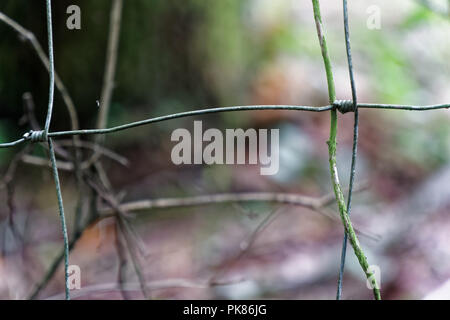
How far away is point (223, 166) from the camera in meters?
1.90

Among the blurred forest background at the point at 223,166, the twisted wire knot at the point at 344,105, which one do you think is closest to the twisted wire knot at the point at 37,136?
the twisted wire knot at the point at 344,105

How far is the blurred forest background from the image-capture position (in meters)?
1.32

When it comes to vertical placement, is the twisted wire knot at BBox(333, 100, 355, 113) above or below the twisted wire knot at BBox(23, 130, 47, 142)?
above

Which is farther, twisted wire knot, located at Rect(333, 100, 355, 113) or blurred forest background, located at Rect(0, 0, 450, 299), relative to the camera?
blurred forest background, located at Rect(0, 0, 450, 299)

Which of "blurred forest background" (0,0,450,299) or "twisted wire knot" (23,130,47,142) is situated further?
"blurred forest background" (0,0,450,299)

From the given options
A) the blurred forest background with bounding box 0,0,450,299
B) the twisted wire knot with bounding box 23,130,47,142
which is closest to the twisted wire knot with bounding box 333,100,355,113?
the twisted wire knot with bounding box 23,130,47,142

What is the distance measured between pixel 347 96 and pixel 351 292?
1.52m

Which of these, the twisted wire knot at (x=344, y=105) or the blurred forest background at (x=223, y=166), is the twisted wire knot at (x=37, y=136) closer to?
the twisted wire knot at (x=344, y=105)

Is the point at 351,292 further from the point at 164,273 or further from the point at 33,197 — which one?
the point at 33,197

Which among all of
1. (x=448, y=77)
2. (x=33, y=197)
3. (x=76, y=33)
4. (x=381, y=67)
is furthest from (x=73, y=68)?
(x=448, y=77)

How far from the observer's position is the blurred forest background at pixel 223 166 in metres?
1.32

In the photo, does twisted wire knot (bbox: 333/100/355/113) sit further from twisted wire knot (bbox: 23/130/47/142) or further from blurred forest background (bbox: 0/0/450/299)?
blurred forest background (bbox: 0/0/450/299)

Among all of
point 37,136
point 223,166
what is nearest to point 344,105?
point 37,136

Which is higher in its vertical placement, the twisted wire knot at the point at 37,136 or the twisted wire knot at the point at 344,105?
the twisted wire knot at the point at 344,105
